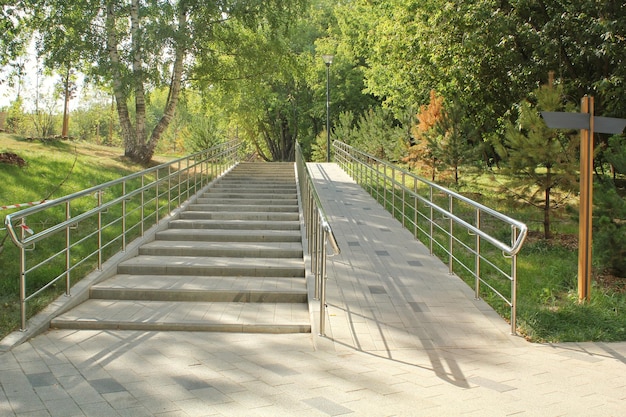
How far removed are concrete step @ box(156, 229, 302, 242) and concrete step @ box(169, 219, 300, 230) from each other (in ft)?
1.80

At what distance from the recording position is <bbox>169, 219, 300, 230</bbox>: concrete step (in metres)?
9.73

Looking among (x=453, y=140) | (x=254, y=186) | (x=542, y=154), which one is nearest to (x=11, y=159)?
(x=254, y=186)

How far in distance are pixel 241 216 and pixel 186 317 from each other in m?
5.20

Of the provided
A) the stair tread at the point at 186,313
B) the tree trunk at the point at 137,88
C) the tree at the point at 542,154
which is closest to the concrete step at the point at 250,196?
the tree trunk at the point at 137,88

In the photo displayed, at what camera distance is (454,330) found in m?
4.96

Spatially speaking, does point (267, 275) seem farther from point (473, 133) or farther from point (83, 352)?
point (473, 133)

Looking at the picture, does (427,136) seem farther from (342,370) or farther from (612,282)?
(342,370)

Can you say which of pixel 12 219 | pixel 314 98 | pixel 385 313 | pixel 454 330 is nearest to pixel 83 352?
pixel 12 219

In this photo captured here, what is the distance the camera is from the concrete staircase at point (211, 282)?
5.30 m

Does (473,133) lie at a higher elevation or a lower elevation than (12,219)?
higher

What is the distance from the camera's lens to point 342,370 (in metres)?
4.03

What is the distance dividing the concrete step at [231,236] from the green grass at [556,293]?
7.41 ft

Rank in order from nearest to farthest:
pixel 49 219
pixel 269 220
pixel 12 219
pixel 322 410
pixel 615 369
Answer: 1. pixel 322 410
2. pixel 615 369
3. pixel 12 219
4. pixel 49 219
5. pixel 269 220

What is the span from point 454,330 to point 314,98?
1341 inches
